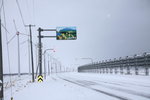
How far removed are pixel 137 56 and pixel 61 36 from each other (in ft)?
37.5

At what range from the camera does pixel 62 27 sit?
36.0 metres

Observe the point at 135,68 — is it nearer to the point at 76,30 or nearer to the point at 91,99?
the point at 76,30

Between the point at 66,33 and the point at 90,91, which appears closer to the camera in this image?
the point at 90,91

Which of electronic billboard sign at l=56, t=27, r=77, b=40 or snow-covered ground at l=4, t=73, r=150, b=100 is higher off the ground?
Result: electronic billboard sign at l=56, t=27, r=77, b=40

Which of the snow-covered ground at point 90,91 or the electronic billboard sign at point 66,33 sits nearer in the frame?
the snow-covered ground at point 90,91

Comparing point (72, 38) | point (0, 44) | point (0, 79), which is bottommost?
point (0, 79)

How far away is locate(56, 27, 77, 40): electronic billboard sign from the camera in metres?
35.3

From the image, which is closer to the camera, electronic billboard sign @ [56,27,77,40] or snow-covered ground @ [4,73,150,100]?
snow-covered ground @ [4,73,150,100]

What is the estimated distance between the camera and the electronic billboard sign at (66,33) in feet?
116

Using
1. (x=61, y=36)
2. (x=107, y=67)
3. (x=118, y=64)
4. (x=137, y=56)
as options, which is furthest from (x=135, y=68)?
(x=107, y=67)

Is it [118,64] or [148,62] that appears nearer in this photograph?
[148,62]

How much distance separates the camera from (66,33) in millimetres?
36156

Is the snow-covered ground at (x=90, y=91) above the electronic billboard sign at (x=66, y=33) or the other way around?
the other way around

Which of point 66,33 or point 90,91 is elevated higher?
point 66,33
